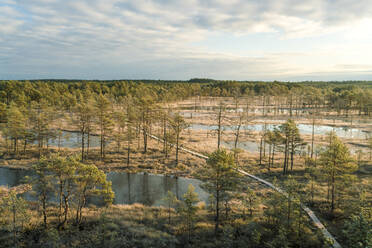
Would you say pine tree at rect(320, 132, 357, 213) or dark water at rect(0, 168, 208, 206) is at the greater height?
pine tree at rect(320, 132, 357, 213)

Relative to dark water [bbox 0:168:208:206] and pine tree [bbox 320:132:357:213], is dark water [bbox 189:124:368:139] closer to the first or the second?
dark water [bbox 0:168:208:206]

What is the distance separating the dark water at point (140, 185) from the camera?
3036cm

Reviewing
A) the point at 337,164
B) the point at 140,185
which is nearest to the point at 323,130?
the point at 337,164

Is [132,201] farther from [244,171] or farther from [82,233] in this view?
[244,171]

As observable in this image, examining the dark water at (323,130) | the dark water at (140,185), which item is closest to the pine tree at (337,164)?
the dark water at (140,185)

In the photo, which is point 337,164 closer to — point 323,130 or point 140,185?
point 140,185

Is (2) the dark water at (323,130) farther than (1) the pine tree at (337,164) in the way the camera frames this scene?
Yes

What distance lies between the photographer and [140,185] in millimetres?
34750

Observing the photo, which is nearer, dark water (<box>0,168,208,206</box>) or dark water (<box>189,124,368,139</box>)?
dark water (<box>0,168,208,206</box>)

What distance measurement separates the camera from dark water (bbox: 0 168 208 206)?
30.4 m

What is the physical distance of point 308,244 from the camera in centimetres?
1944

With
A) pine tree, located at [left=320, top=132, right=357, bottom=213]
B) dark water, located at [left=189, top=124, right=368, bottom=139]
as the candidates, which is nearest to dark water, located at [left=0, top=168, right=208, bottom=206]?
pine tree, located at [left=320, top=132, right=357, bottom=213]

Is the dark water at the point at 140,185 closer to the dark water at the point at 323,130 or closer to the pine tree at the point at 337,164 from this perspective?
the pine tree at the point at 337,164

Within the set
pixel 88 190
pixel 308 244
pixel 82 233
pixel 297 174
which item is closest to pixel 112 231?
pixel 82 233
